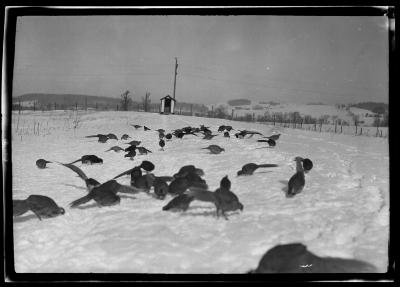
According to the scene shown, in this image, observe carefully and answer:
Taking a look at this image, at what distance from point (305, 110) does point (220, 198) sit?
137cm

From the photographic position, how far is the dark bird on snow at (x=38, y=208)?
251 cm

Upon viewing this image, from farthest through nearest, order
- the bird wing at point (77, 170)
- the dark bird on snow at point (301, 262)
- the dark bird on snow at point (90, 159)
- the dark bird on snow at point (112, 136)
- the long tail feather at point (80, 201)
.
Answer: the dark bird on snow at point (112, 136)
the dark bird on snow at point (90, 159)
the bird wing at point (77, 170)
the long tail feather at point (80, 201)
the dark bird on snow at point (301, 262)

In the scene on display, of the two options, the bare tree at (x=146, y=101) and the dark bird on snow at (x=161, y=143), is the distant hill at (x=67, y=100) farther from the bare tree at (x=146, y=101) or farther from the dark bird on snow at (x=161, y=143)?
the dark bird on snow at (x=161, y=143)

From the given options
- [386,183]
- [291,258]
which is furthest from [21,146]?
[386,183]

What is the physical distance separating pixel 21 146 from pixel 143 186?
Result: 1.05 metres

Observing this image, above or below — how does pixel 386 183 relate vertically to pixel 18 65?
below

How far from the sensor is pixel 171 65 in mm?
3242

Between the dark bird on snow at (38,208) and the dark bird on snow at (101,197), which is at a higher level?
the dark bird on snow at (101,197)

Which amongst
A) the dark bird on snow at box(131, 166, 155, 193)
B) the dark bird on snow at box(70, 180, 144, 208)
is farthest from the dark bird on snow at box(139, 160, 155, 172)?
the dark bird on snow at box(70, 180, 144, 208)

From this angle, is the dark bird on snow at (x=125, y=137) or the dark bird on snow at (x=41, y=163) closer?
the dark bird on snow at (x=41, y=163)

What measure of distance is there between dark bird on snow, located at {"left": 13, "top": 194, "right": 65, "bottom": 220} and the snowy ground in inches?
2.3

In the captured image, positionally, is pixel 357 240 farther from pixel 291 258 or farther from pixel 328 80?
pixel 328 80

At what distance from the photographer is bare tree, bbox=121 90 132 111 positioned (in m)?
3.36

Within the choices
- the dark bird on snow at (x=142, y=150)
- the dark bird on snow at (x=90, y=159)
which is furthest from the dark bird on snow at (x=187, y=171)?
the dark bird on snow at (x=90, y=159)
